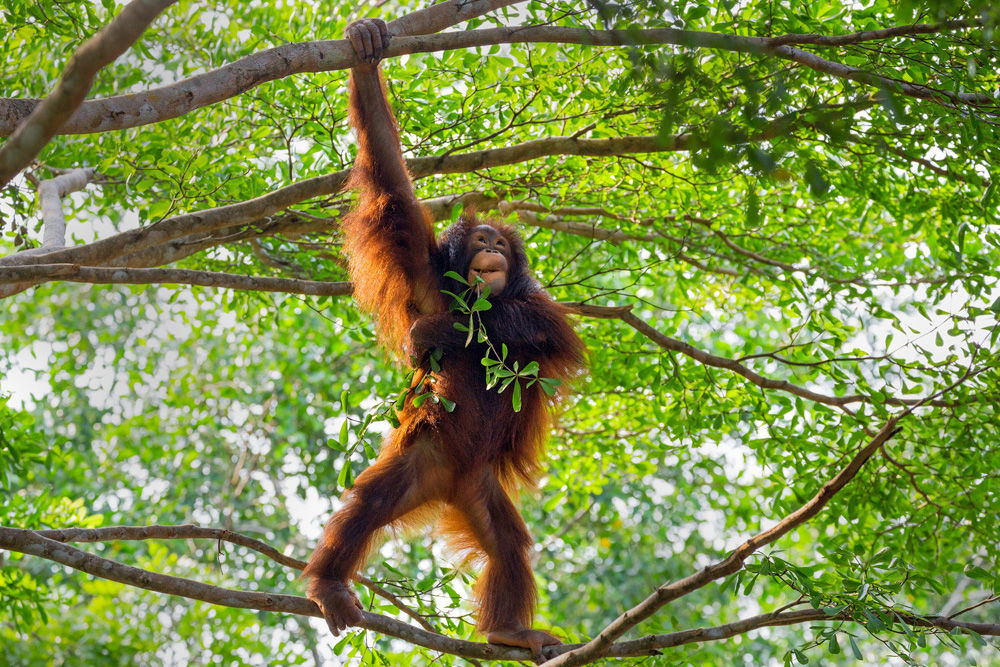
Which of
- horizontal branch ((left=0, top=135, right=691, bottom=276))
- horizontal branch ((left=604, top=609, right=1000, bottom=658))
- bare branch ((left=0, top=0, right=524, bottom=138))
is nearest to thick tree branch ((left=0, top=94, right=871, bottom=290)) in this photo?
horizontal branch ((left=0, top=135, right=691, bottom=276))

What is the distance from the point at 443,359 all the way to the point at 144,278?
1414mm

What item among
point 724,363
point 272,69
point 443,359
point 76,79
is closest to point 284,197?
point 443,359

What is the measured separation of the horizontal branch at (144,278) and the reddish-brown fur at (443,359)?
263 millimetres

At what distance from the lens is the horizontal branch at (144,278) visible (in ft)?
10.9

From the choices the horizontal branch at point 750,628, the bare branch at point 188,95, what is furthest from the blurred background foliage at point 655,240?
the bare branch at point 188,95

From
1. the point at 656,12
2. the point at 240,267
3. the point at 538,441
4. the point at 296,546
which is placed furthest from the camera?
the point at 296,546

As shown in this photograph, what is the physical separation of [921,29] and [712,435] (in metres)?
3.45

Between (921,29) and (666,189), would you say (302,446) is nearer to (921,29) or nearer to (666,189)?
(666,189)

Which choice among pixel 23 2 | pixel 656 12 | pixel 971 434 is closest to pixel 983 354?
pixel 971 434

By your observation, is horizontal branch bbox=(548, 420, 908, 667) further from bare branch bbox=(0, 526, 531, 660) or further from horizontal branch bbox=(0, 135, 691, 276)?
horizontal branch bbox=(0, 135, 691, 276)

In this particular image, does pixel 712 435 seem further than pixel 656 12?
Yes

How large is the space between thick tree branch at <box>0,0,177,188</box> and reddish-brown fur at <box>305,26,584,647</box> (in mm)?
2280

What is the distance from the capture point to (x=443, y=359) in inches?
172

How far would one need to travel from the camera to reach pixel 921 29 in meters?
3.39
